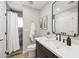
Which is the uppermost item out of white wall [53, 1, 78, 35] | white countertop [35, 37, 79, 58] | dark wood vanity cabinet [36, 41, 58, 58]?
white wall [53, 1, 78, 35]

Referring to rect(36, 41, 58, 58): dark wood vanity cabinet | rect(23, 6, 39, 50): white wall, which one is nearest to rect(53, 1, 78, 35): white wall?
rect(36, 41, 58, 58): dark wood vanity cabinet

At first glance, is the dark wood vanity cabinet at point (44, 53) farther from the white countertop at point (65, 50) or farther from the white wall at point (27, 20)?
the white wall at point (27, 20)

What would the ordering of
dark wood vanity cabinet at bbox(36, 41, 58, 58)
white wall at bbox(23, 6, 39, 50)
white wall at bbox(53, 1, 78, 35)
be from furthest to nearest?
white wall at bbox(23, 6, 39, 50) → white wall at bbox(53, 1, 78, 35) → dark wood vanity cabinet at bbox(36, 41, 58, 58)

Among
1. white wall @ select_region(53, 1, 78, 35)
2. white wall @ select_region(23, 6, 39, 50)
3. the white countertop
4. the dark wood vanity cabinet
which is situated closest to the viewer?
the white countertop

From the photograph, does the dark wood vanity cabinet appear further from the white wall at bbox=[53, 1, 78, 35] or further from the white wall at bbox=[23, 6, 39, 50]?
the white wall at bbox=[23, 6, 39, 50]

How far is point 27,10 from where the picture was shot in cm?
370

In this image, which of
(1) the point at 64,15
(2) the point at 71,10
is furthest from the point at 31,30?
(2) the point at 71,10

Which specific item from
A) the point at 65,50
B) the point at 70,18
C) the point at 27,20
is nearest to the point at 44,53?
the point at 65,50

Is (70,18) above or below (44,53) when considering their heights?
above

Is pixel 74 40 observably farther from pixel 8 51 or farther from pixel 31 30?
pixel 8 51

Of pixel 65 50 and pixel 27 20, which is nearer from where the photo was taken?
pixel 65 50

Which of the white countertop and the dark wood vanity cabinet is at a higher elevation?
the white countertop

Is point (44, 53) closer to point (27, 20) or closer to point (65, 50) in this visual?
point (65, 50)

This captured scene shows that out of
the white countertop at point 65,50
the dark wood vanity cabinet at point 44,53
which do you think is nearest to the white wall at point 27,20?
the dark wood vanity cabinet at point 44,53
